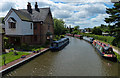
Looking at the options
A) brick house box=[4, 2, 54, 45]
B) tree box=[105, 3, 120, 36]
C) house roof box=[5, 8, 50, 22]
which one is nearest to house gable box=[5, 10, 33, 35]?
brick house box=[4, 2, 54, 45]

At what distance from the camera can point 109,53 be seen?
12492mm

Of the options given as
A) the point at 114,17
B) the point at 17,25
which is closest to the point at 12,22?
the point at 17,25

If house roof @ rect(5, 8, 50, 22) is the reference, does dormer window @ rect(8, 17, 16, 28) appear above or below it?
below

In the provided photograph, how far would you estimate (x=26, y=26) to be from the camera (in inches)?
759

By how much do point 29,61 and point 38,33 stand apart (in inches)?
413

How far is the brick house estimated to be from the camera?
59.9ft

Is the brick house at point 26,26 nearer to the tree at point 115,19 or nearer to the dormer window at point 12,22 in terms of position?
the dormer window at point 12,22

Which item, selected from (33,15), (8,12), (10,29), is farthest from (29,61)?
(33,15)

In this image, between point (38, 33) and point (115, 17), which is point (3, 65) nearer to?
point (38, 33)

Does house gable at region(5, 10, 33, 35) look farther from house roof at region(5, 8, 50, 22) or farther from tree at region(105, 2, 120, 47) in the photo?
tree at region(105, 2, 120, 47)

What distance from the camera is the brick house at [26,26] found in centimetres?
1827

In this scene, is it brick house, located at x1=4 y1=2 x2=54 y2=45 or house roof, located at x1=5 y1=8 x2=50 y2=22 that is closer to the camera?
brick house, located at x1=4 y1=2 x2=54 y2=45

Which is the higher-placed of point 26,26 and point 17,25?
point 17,25

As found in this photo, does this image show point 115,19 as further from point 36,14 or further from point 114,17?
point 36,14
